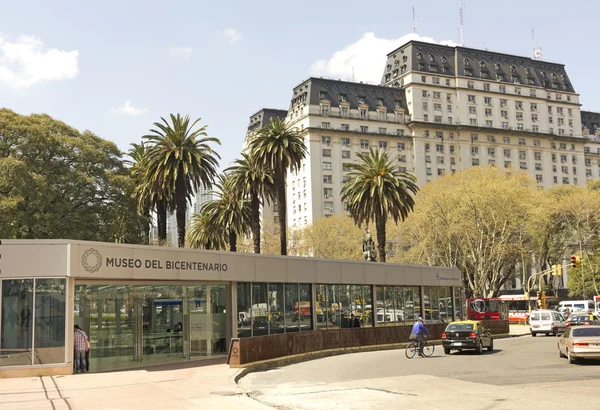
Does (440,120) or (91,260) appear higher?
(440,120)

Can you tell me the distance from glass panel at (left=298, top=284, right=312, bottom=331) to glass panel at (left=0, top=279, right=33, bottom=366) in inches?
563

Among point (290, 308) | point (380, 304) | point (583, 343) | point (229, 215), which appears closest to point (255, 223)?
A: point (229, 215)

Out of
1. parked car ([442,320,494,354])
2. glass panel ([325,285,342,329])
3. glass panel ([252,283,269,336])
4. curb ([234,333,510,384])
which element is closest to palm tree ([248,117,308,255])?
glass panel ([325,285,342,329])

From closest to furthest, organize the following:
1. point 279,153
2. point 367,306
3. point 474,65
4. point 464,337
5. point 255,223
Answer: point 464,337, point 367,306, point 279,153, point 255,223, point 474,65

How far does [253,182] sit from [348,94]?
74744 mm

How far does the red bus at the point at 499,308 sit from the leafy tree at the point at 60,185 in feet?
116

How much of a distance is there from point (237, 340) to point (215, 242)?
43021mm

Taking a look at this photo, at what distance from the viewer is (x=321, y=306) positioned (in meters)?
34.9

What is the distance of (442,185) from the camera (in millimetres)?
77750

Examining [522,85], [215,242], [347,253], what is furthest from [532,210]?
[522,85]

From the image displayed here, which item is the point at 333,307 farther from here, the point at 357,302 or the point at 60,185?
the point at 60,185

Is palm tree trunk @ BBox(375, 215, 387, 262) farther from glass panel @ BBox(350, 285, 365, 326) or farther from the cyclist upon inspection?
the cyclist

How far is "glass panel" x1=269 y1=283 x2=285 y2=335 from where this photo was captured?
31.0m

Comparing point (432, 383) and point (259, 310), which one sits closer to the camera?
point (432, 383)
